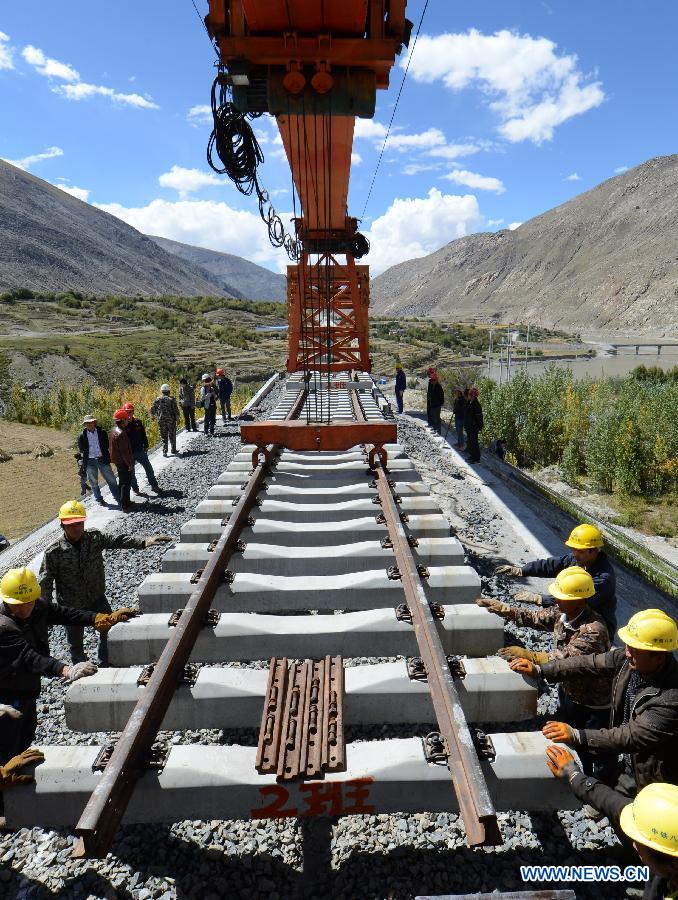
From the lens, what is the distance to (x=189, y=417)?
12109mm

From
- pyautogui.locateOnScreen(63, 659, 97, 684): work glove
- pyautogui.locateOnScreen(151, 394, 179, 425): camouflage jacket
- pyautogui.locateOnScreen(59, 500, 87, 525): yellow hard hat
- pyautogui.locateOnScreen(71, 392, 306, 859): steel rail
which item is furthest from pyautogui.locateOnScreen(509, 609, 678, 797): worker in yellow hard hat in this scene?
pyautogui.locateOnScreen(151, 394, 179, 425): camouflage jacket

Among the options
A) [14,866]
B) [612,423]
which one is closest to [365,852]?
[14,866]

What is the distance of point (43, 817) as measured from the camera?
2330mm

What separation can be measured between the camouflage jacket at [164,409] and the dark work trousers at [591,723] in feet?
26.4

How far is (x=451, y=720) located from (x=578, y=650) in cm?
110

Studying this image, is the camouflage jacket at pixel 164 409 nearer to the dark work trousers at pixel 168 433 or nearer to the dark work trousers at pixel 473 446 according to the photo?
the dark work trousers at pixel 168 433

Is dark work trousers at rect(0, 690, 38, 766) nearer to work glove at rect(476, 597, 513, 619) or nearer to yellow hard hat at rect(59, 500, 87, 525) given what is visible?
yellow hard hat at rect(59, 500, 87, 525)

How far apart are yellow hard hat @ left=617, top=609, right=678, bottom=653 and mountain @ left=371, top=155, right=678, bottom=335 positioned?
84.3 meters

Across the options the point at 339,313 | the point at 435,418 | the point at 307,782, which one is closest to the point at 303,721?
the point at 307,782

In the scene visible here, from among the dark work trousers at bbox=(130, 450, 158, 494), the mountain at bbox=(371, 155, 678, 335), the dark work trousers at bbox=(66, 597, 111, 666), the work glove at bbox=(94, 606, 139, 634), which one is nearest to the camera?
the work glove at bbox=(94, 606, 139, 634)

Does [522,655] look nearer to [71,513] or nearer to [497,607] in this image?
[497,607]

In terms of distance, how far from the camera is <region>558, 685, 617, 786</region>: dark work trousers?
2.82 meters

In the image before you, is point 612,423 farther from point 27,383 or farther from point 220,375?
point 27,383

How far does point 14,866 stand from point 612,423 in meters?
13.7
